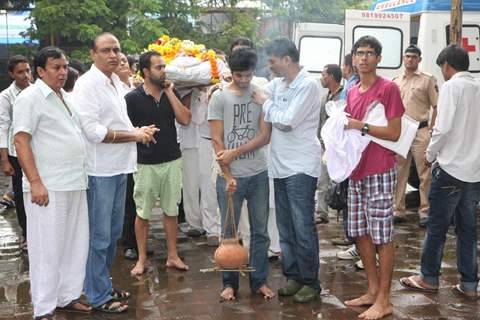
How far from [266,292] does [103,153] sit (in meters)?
1.69

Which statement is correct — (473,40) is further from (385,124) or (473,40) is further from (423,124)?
(385,124)

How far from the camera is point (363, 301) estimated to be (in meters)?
4.84

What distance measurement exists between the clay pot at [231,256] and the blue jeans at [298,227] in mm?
434

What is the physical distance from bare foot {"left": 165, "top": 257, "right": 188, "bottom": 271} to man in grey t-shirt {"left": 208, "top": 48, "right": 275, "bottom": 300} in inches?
37.7

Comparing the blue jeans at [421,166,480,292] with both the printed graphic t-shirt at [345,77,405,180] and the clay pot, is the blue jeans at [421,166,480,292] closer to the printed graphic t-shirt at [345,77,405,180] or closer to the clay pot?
the printed graphic t-shirt at [345,77,405,180]

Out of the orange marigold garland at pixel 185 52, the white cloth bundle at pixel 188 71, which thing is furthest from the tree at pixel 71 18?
the white cloth bundle at pixel 188 71

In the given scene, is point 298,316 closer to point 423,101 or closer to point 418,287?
point 418,287

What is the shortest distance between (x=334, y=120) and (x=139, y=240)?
2.28 meters

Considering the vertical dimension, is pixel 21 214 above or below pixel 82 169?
below

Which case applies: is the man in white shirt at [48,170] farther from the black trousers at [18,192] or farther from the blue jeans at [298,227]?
the black trousers at [18,192]

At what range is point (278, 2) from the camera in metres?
18.8

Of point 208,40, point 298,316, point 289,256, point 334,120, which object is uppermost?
point 208,40

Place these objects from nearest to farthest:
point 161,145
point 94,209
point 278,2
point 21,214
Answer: point 94,209 < point 161,145 < point 21,214 < point 278,2

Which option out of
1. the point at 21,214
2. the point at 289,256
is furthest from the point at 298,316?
the point at 21,214
